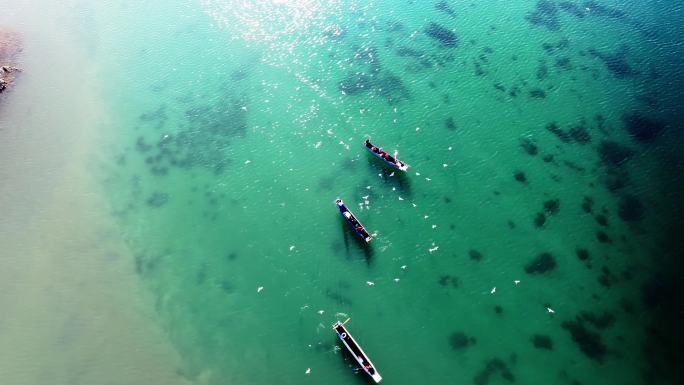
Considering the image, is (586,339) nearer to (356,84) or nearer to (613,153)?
(613,153)

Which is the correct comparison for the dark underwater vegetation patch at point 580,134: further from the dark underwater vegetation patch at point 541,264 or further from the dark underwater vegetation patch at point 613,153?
the dark underwater vegetation patch at point 541,264

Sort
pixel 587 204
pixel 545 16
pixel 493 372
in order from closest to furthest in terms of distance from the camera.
Result: pixel 493 372 < pixel 587 204 < pixel 545 16

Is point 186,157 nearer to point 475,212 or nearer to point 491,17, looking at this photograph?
point 475,212

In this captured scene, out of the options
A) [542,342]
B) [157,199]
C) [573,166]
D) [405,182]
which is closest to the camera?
[542,342]

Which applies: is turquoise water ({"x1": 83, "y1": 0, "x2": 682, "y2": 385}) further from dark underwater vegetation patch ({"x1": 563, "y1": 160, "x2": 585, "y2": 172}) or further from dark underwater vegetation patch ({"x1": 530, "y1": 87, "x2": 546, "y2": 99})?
dark underwater vegetation patch ({"x1": 530, "y1": 87, "x2": 546, "y2": 99})

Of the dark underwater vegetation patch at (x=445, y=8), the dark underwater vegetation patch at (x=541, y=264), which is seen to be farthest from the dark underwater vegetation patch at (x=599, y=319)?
the dark underwater vegetation patch at (x=445, y=8)

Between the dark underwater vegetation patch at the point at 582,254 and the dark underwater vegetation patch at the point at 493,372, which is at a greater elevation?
the dark underwater vegetation patch at the point at 582,254

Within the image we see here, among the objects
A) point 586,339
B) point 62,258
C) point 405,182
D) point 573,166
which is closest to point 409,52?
point 405,182
